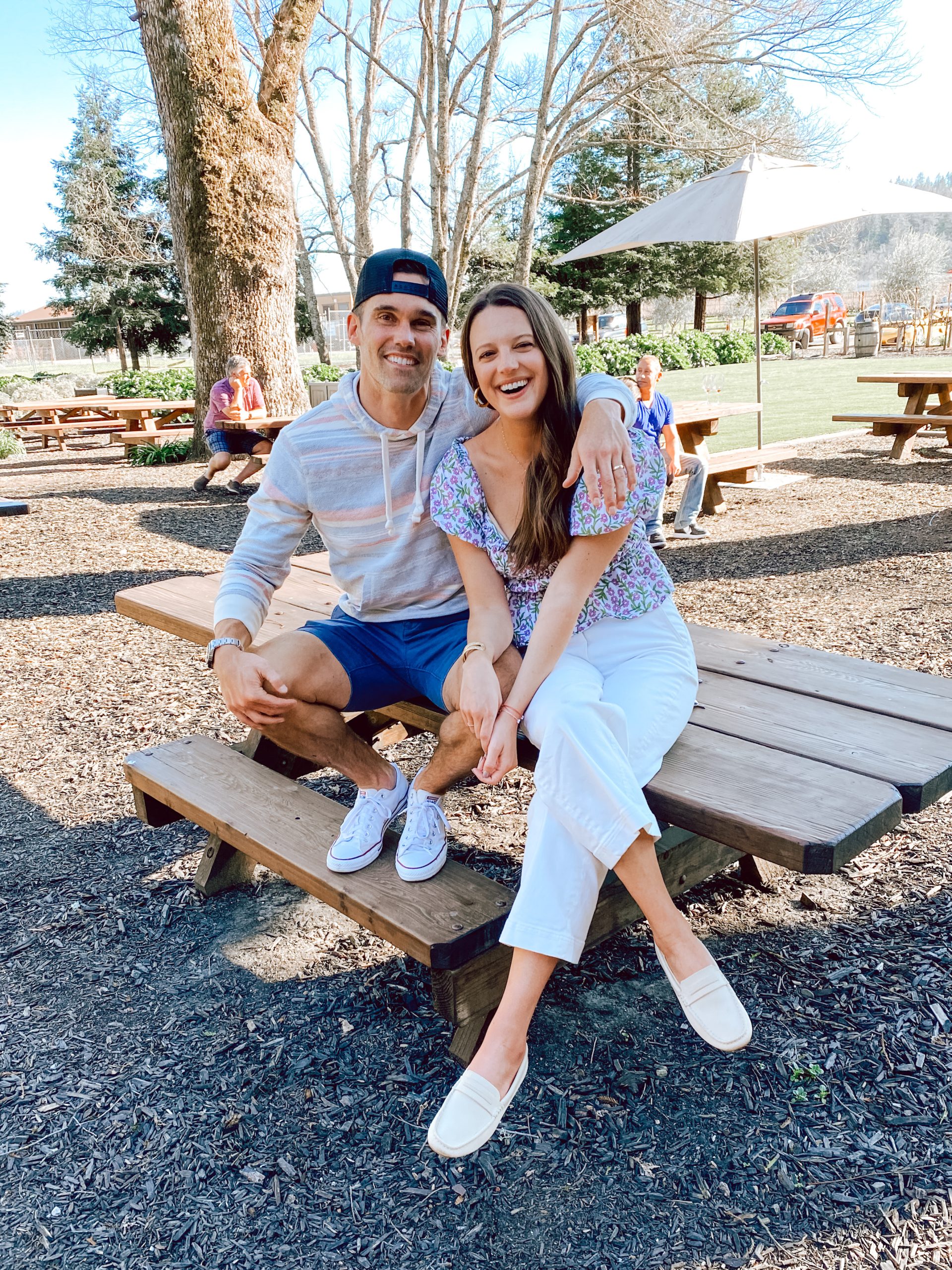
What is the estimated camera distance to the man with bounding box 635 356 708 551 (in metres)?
5.94

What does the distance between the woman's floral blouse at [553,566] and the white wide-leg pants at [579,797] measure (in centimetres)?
29

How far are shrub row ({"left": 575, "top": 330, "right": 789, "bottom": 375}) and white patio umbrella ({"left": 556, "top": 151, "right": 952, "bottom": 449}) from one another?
1745 centimetres

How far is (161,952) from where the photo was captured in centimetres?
269

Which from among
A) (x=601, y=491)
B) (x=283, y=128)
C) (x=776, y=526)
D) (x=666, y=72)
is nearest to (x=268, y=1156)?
(x=601, y=491)

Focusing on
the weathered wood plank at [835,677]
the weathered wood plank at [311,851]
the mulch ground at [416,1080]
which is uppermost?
the weathered wood plank at [835,677]

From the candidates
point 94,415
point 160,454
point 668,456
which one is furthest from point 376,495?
point 94,415

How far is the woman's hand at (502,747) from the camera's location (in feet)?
7.02

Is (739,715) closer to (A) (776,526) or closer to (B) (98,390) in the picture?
(A) (776,526)

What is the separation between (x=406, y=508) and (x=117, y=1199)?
1695mm

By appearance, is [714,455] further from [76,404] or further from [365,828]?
[76,404]

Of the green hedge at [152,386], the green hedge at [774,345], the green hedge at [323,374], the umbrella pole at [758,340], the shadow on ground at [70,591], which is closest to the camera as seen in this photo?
the shadow on ground at [70,591]

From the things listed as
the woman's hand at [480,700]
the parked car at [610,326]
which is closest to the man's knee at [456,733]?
the woman's hand at [480,700]

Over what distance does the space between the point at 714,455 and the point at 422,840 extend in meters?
6.51

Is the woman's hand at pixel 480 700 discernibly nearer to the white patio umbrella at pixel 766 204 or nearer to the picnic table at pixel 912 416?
the white patio umbrella at pixel 766 204
